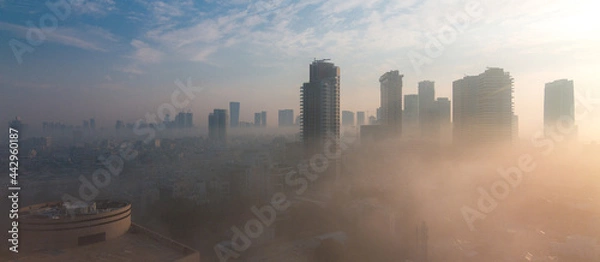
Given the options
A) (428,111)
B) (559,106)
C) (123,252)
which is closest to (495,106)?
(559,106)

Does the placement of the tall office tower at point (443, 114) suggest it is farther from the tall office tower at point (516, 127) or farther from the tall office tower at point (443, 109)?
the tall office tower at point (516, 127)

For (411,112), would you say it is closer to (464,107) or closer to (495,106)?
(464,107)

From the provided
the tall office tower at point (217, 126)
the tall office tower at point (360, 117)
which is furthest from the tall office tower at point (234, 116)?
the tall office tower at point (360, 117)

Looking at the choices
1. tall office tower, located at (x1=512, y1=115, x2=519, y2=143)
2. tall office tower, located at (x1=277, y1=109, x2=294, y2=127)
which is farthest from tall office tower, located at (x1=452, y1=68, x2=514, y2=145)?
tall office tower, located at (x1=277, y1=109, x2=294, y2=127)

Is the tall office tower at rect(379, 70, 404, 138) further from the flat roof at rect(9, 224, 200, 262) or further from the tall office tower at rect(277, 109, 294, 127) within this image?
the flat roof at rect(9, 224, 200, 262)

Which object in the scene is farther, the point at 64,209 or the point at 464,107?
the point at 464,107

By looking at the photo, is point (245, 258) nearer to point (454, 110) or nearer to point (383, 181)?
point (383, 181)

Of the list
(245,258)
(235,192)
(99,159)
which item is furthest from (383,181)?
(99,159)
